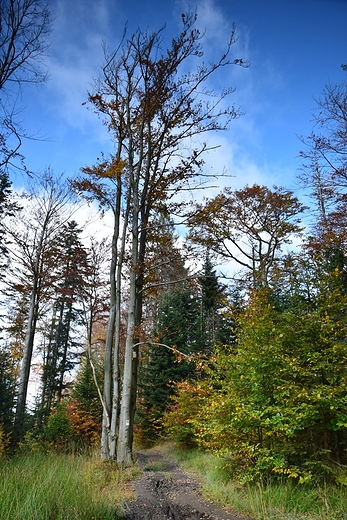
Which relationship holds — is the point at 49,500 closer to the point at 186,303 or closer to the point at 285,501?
the point at 285,501

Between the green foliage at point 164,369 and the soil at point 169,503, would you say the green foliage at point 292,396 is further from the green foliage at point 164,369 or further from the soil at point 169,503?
the green foliage at point 164,369

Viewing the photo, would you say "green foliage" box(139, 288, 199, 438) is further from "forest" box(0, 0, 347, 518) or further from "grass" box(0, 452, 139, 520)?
"grass" box(0, 452, 139, 520)

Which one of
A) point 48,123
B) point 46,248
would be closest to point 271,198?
point 46,248

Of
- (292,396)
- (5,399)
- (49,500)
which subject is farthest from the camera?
(5,399)

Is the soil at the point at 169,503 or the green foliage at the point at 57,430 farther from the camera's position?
the green foliage at the point at 57,430

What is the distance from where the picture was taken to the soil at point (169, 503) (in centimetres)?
429

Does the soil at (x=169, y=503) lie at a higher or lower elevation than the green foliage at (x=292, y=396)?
lower

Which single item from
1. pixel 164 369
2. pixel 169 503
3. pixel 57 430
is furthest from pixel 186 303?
pixel 169 503

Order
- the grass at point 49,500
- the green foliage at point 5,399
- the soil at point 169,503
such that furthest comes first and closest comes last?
the green foliage at point 5,399
the soil at point 169,503
the grass at point 49,500

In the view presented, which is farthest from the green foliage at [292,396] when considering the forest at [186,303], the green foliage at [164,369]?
the green foliage at [164,369]

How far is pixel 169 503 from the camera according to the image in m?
4.86

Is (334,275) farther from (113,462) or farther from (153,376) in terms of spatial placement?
(153,376)

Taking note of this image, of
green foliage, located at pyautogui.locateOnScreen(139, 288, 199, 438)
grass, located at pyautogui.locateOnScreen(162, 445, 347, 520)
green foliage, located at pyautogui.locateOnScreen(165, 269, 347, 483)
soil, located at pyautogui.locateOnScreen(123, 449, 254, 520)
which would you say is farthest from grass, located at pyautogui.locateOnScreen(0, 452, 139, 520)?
green foliage, located at pyautogui.locateOnScreen(139, 288, 199, 438)

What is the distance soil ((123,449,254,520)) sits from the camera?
429cm
